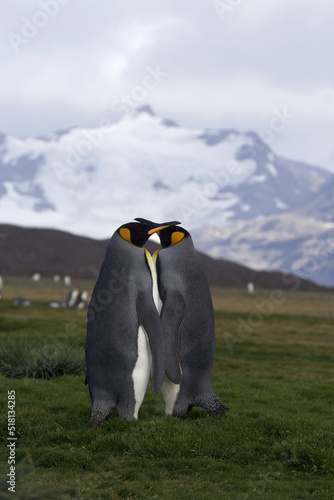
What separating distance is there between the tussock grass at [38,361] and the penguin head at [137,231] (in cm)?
419

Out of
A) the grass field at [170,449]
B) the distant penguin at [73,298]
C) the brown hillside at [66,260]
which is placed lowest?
the grass field at [170,449]

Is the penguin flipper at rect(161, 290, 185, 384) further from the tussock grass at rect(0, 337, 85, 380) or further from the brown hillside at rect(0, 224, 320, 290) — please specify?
the brown hillside at rect(0, 224, 320, 290)

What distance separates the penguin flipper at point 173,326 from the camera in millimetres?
6840

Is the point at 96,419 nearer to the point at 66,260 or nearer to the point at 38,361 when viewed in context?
the point at 38,361

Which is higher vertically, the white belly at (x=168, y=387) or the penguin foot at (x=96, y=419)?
the white belly at (x=168, y=387)

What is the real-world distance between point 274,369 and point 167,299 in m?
8.58

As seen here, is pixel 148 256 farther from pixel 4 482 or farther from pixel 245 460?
pixel 4 482

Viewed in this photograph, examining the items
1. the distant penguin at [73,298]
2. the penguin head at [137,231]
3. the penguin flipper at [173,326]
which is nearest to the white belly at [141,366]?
the penguin flipper at [173,326]

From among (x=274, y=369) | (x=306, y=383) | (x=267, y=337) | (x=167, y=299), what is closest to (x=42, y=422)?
(x=167, y=299)

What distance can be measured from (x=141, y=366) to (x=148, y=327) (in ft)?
1.47

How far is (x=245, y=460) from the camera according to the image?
19.7 feet

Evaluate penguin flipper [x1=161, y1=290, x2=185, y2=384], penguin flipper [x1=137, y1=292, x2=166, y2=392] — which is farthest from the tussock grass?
penguin flipper [x1=137, y1=292, x2=166, y2=392]

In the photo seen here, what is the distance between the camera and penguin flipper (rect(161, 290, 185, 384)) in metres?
6.84

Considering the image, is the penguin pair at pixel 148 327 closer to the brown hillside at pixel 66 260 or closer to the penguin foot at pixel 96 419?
the penguin foot at pixel 96 419
